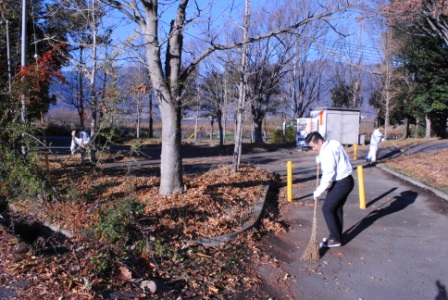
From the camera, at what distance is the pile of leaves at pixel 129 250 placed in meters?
4.02

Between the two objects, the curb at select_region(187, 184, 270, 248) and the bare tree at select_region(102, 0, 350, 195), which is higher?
the bare tree at select_region(102, 0, 350, 195)

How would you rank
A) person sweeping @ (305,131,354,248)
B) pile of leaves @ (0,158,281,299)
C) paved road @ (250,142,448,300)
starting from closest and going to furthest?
1. pile of leaves @ (0,158,281,299)
2. paved road @ (250,142,448,300)
3. person sweeping @ (305,131,354,248)

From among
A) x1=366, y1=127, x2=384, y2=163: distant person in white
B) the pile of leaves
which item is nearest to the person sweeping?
the pile of leaves

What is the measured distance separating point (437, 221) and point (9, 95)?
8.04 meters

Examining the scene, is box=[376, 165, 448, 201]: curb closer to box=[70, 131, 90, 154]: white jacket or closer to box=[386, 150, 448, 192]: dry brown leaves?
box=[386, 150, 448, 192]: dry brown leaves

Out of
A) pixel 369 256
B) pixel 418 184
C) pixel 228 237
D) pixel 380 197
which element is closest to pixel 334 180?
pixel 369 256

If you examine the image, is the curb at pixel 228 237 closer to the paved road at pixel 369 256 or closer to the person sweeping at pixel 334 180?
the paved road at pixel 369 256

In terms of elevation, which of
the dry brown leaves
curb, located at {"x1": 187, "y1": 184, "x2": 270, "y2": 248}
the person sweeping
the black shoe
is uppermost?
the person sweeping

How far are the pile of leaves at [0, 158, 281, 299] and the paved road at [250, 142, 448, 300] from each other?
0.40m

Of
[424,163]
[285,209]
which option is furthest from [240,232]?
[424,163]

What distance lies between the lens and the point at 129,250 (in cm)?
482

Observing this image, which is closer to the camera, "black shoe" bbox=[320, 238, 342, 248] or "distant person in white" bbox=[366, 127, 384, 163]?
"black shoe" bbox=[320, 238, 342, 248]

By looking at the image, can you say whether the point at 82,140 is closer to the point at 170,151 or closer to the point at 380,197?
the point at 170,151

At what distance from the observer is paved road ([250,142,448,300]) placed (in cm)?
452
